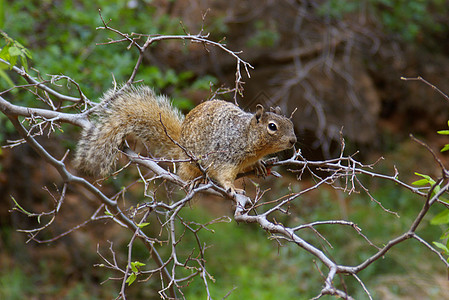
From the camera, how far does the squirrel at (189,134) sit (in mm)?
2553

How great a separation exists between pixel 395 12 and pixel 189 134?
13.5 feet

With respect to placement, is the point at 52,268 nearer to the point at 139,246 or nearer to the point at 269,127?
the point at 139,246

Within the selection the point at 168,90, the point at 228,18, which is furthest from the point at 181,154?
the point at 228,18

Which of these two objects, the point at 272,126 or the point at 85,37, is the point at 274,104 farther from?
the point at 85,37

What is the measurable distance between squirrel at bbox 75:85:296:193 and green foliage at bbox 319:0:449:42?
3.08 meters

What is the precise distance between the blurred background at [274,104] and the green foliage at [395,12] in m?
0.02

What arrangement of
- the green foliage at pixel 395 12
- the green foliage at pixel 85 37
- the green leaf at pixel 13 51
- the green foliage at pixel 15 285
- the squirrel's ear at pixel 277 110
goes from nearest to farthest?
the green leaf at pixel 13 51 → the squirrel's ear at pixel 277 110 → the green foliage at pixel 85 37 → the green foliage at pixel 15 285 → the green foliage at pixel 395 12

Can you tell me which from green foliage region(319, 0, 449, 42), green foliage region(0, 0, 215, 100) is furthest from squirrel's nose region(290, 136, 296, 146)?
green foliage region(319, 0, 449, 42)

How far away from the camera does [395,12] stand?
5.93 m

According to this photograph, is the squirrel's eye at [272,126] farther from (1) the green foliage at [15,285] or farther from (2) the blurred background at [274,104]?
(1) the green foliage at [15,285]

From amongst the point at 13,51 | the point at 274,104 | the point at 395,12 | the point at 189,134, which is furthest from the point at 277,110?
the point at 395,12

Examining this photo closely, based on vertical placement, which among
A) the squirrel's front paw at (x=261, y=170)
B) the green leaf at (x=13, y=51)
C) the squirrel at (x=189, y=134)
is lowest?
the squirrel's front paw at (x=261, y=170)

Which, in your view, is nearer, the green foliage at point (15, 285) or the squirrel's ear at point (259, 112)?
the squirrel's ear at point (259, 112)

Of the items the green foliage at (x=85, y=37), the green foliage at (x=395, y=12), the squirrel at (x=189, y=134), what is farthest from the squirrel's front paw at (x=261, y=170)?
the green foliage at (x=395, y=12)
